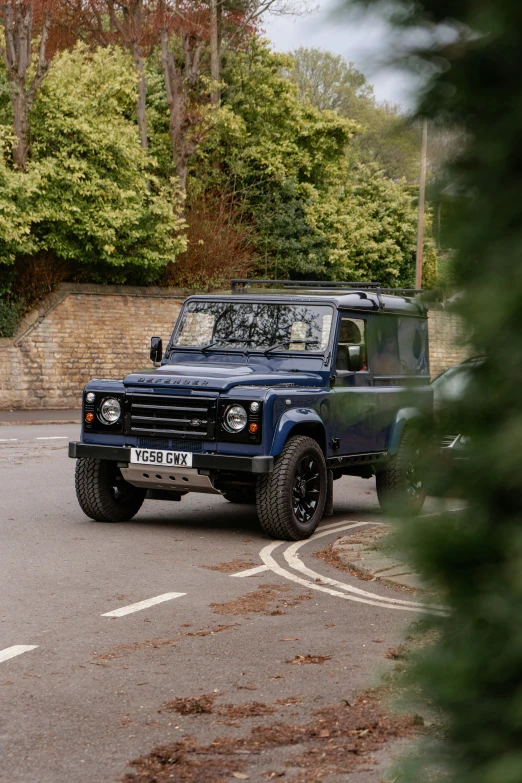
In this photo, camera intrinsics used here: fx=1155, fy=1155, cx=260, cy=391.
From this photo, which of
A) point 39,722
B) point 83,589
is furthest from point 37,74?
point 39,722

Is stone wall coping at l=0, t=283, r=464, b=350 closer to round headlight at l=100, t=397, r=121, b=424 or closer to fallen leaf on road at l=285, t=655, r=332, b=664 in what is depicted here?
round headlight at l=100, t=397, r=121, b=424

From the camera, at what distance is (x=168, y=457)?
10406 millimetres

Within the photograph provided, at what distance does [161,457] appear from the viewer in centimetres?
1042

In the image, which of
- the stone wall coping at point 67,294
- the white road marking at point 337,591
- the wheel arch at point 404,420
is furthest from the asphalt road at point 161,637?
the stone wall coping at point 67,294

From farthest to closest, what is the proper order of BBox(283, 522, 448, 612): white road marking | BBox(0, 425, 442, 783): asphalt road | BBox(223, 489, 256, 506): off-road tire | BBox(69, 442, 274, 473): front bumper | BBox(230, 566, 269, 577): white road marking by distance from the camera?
BBox(223, 489, 256, 506): off-road tire, BBox(69, 442, 274, 473): front bumper, BBox(230, 566, 269, 577): white road marking, BBox(283, 522, 448, 612): white road marking, BBox(0, 425, 442, 783): asphalt road

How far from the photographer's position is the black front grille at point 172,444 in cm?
1036

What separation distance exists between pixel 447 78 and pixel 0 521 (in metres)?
9.93

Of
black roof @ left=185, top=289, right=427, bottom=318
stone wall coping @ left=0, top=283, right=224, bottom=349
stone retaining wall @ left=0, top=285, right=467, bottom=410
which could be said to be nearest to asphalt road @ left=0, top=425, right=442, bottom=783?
black roof @ left=185, top=289, right=427, bottom=318

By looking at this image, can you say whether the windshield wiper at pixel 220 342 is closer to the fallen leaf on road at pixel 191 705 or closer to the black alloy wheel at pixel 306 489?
the black alloy wheel at pixel 306 489

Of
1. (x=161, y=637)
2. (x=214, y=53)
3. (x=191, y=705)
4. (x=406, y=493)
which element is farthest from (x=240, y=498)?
(x=214, y=53)

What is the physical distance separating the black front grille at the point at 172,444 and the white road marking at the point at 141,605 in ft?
8.73

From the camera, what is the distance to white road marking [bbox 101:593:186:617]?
719cm

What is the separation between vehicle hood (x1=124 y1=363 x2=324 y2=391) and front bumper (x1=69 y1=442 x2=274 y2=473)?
2.02 ft

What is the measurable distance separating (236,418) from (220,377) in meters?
0.48
